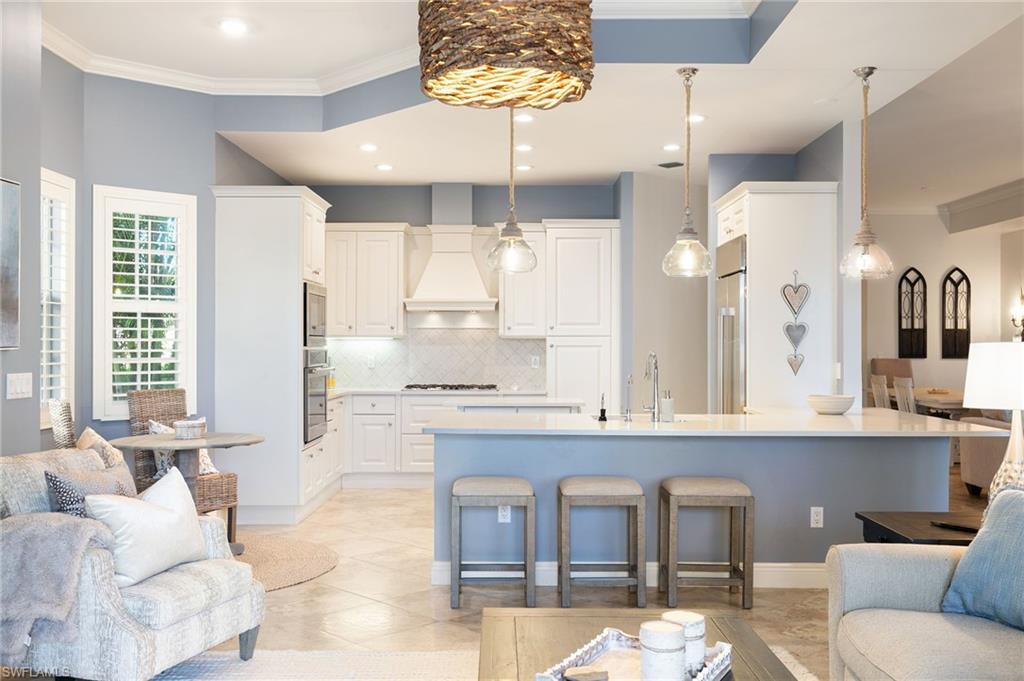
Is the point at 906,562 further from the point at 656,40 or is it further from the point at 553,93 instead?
the point at 656,40

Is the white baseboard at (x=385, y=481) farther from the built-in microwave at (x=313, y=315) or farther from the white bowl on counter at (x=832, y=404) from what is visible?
the white bowl on counter at (x=832, y=404)

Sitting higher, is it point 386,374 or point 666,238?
point 666,238

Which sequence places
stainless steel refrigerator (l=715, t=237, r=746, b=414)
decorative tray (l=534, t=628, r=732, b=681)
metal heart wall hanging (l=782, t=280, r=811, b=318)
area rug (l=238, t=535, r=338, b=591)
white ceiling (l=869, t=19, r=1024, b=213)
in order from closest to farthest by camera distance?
decorative tray (l=534, t=628, r=732, b=681), area rug (l=238, t=535, r=338, b=591), white ceiling (l=869, t=19, r=1024, b=213), metal heart wall hanging (l=782, t=280, r=811, b=318), stainless steel refrigerator (l=715, t=237, r=746, b=414)

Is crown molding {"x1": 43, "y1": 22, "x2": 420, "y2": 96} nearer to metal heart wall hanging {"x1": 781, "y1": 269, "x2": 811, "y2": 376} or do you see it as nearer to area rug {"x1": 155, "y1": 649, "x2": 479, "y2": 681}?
metal heart wall hanging {"x1": 781, "y1": 269, "x2": 811, "y2": 376}

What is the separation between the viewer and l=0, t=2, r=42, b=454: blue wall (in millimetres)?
3635

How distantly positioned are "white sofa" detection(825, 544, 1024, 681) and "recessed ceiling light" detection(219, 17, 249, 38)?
4161 millimetres

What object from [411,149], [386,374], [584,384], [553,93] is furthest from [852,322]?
[386,374]

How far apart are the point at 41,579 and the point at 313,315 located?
147 inches

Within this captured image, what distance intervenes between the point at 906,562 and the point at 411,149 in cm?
484

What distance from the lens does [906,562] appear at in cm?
273

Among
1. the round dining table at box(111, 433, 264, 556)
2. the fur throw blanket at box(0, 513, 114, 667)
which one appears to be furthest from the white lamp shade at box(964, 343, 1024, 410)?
the round dining table at box(111, 433, 264, 556)

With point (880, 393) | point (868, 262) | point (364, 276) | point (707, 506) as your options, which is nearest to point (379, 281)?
point (364, 276)

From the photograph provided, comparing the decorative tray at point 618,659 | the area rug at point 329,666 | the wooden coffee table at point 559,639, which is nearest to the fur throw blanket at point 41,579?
the area rug at point 329,666

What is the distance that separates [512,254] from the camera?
4.57 metres
